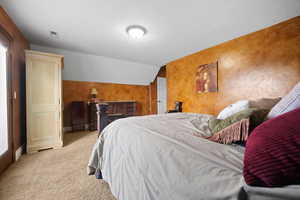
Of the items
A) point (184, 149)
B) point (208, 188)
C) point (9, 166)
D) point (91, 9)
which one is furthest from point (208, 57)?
point (9, 166)

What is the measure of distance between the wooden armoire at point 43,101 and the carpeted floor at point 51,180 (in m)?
0.32

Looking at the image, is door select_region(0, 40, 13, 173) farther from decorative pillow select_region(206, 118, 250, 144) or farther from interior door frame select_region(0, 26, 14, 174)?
decorative pillow select_region(206, 118, 250, 144)

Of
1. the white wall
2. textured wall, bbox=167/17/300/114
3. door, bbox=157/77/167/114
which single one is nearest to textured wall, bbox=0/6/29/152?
the white wall

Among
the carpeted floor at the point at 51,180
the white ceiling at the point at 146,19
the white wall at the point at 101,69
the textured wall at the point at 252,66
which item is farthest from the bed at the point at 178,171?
the white wall at the point at 101,69

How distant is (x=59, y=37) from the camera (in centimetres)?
255

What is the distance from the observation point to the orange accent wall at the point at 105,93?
399 cm

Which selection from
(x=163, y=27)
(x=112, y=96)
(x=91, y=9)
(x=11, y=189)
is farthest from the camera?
(x=112, y=96)

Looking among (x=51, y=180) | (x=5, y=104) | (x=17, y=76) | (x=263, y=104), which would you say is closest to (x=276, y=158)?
(x=263, y=104)

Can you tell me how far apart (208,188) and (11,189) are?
82.5 inches

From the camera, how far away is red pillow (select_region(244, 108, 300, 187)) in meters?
0.38

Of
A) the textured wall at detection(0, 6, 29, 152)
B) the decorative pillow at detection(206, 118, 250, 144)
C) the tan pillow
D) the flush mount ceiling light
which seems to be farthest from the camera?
the flush mount ceiling light

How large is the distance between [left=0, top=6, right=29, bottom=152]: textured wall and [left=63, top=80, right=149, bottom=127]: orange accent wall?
155 centimetres

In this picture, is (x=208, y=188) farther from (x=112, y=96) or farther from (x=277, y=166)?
(x=112, y=96)

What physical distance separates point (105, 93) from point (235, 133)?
14.6ft
